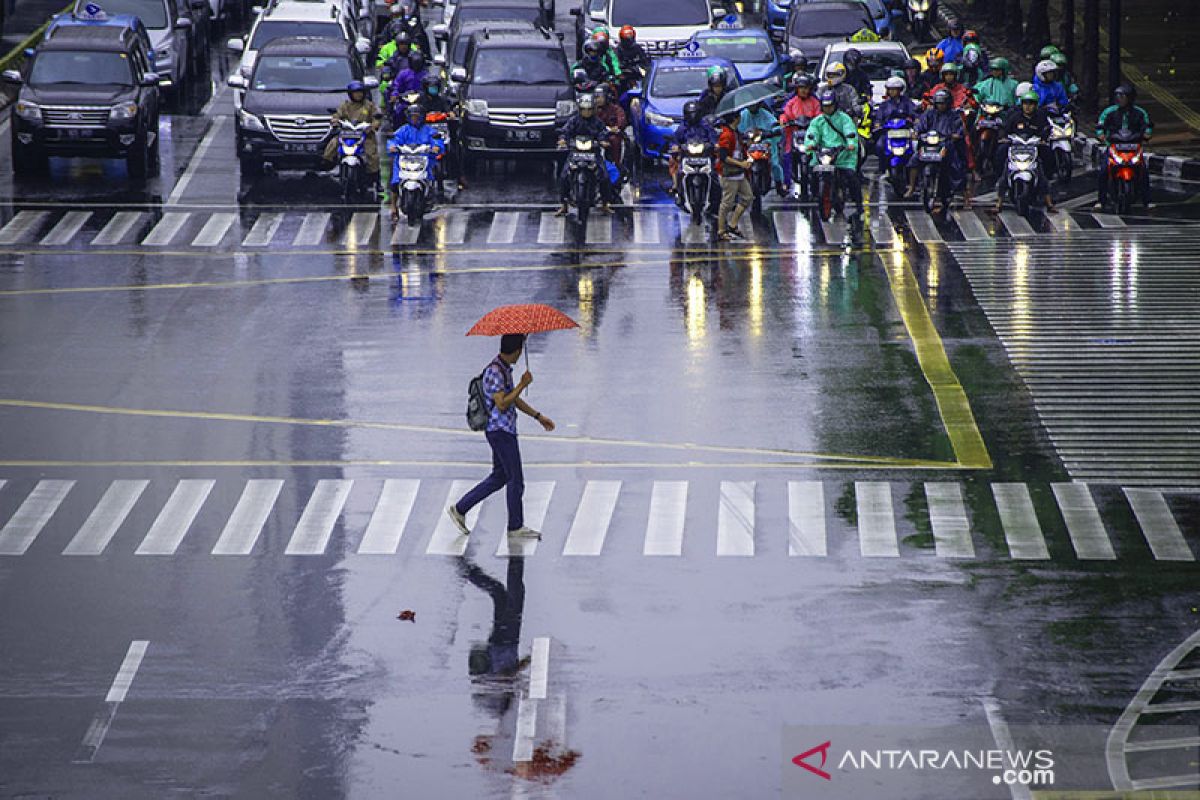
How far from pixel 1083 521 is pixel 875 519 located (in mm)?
1613

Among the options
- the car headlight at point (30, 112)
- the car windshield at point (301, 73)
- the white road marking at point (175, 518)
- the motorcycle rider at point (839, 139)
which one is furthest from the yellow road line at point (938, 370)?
the car headlight at point (30, 112)

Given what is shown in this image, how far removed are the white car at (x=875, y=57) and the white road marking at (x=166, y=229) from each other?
1220 centimetres

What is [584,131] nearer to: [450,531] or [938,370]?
[938,370]

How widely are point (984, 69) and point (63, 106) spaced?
1626 cm

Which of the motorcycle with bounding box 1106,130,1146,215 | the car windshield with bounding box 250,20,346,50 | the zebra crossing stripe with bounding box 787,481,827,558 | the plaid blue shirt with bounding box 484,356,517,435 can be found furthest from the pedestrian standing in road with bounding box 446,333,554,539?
the car windshield with bounding box 250,20,346,50

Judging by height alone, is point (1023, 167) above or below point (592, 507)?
above

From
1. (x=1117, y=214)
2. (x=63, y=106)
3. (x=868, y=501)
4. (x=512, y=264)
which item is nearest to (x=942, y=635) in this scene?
(x=868, y=501)

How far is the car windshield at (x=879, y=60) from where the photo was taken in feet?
127

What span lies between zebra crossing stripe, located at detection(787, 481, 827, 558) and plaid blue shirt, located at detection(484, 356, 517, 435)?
2279mm

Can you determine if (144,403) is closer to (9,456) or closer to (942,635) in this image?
(9,456)

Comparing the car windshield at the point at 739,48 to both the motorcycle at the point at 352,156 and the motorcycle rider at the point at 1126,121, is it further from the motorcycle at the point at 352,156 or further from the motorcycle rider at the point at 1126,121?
the motorcycle rider at the point at 1126,121

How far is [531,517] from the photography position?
1723 centimetres

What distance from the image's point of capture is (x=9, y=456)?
19.1m

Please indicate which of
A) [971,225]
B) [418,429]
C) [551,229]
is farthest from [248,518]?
[971,225]
